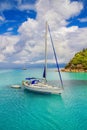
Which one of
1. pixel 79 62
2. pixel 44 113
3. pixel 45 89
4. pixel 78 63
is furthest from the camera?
pixel 78 63

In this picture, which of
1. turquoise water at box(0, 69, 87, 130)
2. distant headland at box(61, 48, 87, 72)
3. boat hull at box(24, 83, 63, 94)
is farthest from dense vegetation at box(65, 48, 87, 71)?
turquoise water at box(0, 69, 87, 130)

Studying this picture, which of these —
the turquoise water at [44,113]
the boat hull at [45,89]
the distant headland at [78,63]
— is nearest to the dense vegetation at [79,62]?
the distant headland at [78,63]

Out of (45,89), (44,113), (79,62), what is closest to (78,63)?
(79,62)

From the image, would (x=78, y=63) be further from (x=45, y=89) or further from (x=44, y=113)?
(x=44, y=113)

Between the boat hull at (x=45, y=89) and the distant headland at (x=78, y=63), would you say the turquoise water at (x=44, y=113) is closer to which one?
the boat hull at (x=45, y=89)

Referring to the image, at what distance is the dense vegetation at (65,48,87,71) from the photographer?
132587mm

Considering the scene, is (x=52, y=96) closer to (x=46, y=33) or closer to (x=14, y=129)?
(x=46, y=33)

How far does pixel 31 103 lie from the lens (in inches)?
1336

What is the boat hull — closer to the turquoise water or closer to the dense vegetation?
the turquoise water

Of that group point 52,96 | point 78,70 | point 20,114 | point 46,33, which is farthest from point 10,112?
point 78,70

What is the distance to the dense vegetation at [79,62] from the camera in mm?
132587

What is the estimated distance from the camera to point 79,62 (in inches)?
5290

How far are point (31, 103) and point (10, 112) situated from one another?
6189 millimetres

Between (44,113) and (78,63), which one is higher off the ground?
(78,63)
